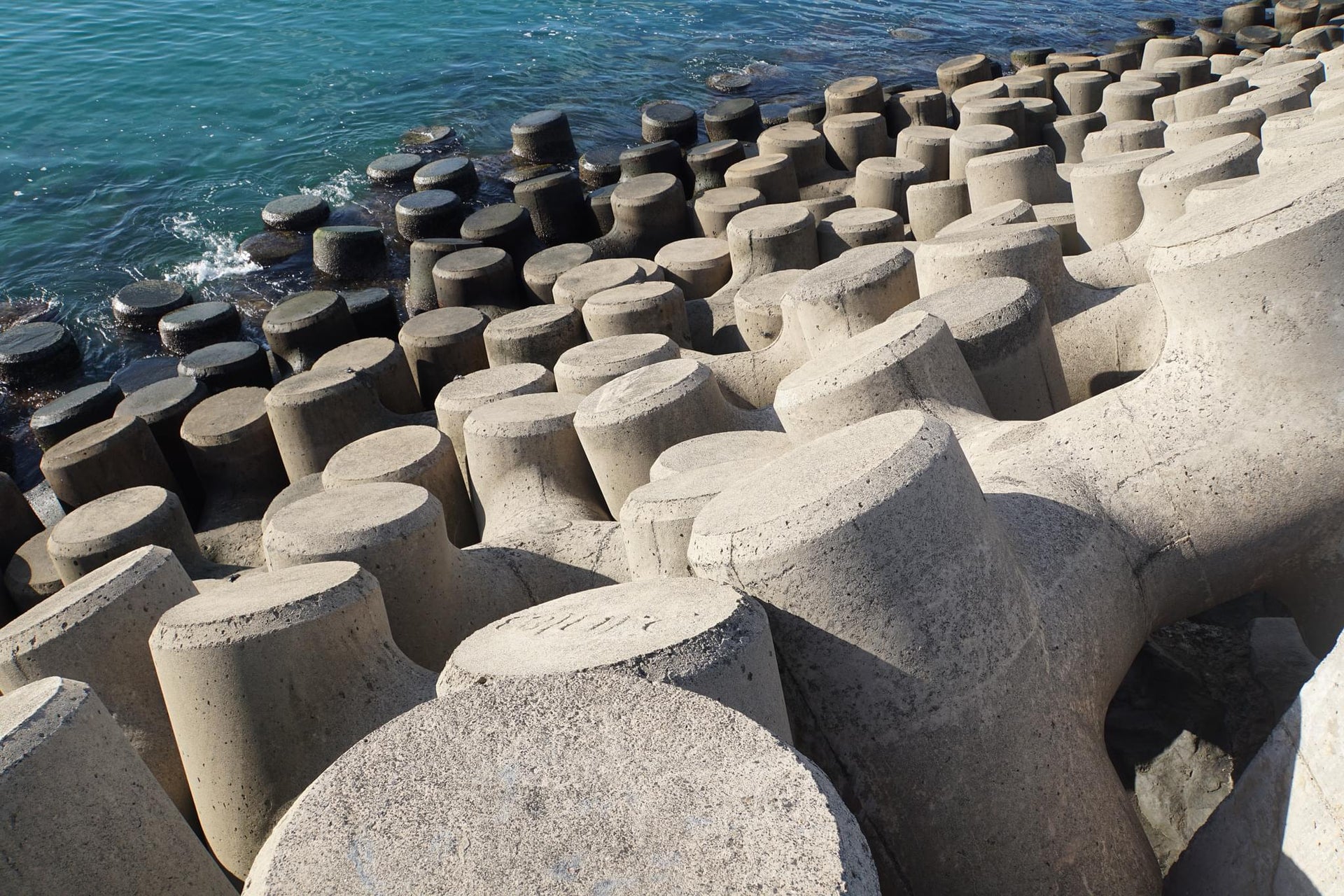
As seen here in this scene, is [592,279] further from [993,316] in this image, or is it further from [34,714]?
[34,714]

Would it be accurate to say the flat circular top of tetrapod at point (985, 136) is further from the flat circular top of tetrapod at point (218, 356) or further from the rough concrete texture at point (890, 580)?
the flat circular top of tetrapod at point (218, 356)

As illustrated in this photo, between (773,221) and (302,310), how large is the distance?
2577 mm

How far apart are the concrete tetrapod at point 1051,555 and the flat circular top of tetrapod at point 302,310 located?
424cm

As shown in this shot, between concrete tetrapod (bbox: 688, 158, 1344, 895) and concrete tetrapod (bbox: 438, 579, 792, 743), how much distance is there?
96 millimetres

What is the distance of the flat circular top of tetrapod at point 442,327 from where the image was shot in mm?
4961

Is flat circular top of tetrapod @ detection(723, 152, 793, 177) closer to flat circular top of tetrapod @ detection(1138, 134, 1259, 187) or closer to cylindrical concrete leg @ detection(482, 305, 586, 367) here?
cylindrical concrete leg @ detection(482, 305, 586, 367)

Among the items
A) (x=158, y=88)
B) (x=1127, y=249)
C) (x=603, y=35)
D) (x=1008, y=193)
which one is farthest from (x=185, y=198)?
(x=1127, y=249)

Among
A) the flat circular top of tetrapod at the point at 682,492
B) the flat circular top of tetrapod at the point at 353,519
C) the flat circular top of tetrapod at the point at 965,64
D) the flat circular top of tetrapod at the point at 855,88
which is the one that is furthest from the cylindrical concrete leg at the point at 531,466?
the flat circular top of tetrapod at the point at 965,64

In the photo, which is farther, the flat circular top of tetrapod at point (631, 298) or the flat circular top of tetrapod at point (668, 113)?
the flat circular top of tetrapod at point (668, 113)

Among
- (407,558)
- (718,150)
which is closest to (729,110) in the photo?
(718,150)

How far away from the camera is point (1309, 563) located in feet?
7.13

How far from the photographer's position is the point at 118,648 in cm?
260

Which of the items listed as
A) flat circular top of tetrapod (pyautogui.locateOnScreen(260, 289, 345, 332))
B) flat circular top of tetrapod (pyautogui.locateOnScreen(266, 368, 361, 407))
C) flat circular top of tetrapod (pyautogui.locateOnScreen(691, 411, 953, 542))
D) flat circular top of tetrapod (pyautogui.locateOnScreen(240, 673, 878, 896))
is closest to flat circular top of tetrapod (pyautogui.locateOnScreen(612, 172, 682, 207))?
flat circular top of tetrapod (pyautogui.locateOnScreen(260, 289, 345, 332))

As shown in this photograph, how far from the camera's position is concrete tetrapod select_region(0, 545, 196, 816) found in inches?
101
